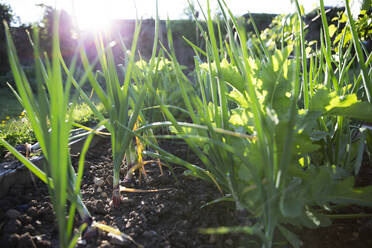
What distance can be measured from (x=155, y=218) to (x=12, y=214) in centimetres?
45

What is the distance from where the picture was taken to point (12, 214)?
82 cm

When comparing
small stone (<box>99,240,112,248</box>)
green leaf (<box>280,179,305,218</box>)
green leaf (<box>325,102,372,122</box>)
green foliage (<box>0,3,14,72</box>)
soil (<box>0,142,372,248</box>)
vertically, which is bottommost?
soil (<box>0,142,372,248</box>)

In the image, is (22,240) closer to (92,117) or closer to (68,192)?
(68,192)

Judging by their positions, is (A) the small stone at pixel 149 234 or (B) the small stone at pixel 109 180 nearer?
(A) the small stone at pixel 149 234

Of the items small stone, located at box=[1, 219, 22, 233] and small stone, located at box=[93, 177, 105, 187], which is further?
small stone, located at box=[93, 177, 105, 187]

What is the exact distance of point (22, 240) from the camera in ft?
2.30

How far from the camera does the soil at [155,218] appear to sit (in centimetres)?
69

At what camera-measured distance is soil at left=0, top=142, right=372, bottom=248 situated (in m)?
0.69

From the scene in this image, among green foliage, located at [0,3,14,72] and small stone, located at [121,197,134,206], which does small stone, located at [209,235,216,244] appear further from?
green foliage, located at [0,3,14,72]

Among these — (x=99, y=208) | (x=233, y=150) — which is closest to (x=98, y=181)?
(x=99, y=208)

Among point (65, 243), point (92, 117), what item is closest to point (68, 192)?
point (65, 243)

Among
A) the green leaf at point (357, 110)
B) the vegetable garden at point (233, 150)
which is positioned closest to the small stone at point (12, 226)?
the vegetable garden at point (233, 150)

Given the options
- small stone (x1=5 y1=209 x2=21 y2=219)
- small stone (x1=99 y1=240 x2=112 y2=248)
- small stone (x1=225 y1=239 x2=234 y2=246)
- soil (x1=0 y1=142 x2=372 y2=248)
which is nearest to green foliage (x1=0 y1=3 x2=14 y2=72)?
soil (x1=0 y1=142 x2=372 y2=248)

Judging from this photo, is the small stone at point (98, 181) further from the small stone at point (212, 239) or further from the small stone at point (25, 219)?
the small stone at point (212, 239)
